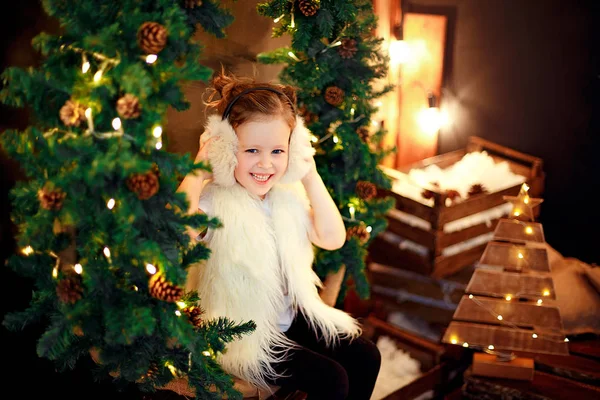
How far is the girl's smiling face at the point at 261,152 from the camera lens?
5.84 feet

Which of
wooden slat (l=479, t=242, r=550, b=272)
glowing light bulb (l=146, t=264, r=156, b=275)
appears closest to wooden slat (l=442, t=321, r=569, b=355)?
wooden slat (l=479, t=242, r=550, b=272)

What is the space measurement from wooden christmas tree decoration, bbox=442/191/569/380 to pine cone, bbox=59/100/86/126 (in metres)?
1.61

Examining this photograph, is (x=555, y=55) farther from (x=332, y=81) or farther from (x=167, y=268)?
(x=167, y=268)

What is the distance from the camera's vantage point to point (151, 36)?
4.25ft

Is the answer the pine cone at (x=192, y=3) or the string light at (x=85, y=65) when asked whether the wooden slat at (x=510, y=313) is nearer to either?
the pine cone at (x=192, y=3)

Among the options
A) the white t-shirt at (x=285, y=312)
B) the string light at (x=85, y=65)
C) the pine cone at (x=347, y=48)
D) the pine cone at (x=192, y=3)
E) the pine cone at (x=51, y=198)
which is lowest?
the white t-shirt at (x=285, y=312)

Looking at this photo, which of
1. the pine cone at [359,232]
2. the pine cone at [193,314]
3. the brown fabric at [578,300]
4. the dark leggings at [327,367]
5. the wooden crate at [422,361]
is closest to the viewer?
the pine cone at [193,314]

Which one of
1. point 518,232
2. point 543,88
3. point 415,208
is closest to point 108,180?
point 518,232

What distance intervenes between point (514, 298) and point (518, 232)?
28 centimetres

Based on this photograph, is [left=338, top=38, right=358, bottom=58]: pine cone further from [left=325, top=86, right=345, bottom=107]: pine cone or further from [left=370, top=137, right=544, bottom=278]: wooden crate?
[left=370, top=137, right=544, bottom=278]: wooden crate

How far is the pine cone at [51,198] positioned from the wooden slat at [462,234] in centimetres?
193

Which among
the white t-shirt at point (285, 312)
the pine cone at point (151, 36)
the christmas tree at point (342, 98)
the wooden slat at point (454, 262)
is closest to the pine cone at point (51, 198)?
the pine cone at point (151, 36)

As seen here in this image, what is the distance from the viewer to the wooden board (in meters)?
2.29

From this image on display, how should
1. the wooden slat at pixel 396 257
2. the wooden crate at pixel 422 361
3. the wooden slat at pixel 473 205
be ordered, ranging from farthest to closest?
1. the wooden slat at pixel 396 257
2. the wooden slat at pixel 473 205
3. the wooden crate at pixel 422 361
